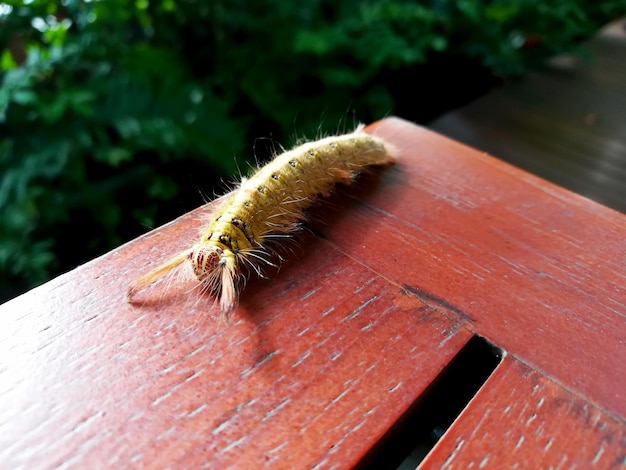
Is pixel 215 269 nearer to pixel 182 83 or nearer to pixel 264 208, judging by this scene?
pixel 264 208

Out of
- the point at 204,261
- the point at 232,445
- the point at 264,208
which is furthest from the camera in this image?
the point at 264,208

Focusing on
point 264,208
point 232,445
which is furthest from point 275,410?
point 264,208

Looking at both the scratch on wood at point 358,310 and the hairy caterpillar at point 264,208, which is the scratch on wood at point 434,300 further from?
the hairy caterpillar at point 264,208

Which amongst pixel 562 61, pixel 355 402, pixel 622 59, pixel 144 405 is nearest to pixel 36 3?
pixel 144 405

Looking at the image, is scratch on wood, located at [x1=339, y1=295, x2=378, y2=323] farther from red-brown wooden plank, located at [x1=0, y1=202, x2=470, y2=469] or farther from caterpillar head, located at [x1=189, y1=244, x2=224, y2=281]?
caterpillar head, located at [x1=189, y1=244, x2=224, y2=281]

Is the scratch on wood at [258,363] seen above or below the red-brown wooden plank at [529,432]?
above

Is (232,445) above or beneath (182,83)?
beneath

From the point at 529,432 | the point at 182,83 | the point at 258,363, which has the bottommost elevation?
the point at 529,432

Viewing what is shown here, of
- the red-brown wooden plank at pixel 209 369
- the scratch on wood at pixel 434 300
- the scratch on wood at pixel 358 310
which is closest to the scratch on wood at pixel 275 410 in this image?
the red-brown wooden plank at pixel 209 369
